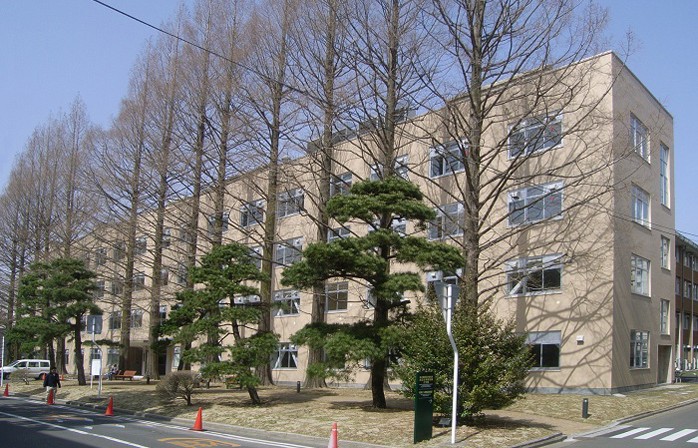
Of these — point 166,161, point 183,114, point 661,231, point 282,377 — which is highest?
point 183,114

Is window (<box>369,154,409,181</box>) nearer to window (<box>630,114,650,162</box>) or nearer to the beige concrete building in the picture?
the beige concrete building

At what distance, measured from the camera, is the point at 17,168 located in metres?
51.9

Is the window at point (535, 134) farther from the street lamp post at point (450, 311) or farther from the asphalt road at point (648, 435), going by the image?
the street lamp post at point (450, 311)

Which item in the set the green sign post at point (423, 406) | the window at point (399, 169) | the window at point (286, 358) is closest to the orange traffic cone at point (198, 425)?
the green sign post at point (423, 406)

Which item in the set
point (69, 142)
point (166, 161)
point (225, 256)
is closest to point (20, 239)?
point (69, 142)

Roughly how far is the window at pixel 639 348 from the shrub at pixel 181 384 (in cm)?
1829

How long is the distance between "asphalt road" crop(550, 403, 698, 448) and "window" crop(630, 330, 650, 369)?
7630mm

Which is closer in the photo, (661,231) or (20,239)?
(661,231)

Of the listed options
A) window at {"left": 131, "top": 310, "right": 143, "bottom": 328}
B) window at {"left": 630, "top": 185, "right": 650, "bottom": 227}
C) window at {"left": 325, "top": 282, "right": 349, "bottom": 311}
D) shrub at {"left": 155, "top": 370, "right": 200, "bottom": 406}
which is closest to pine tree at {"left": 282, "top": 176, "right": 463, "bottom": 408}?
shrub at {"left": 155, "top": 370, "right": 200, "bottom": 406}

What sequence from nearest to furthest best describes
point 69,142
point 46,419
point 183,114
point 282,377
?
1. point 46,419
2. point 183,114
3. point 282,377
4. point 69,142

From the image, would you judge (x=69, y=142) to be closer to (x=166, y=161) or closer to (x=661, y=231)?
(x=166, y=161)

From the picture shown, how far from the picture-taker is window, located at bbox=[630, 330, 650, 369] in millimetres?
29586

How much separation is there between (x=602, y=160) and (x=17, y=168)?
43.6 meters

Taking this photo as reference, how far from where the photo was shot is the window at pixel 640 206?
30.3 metres
